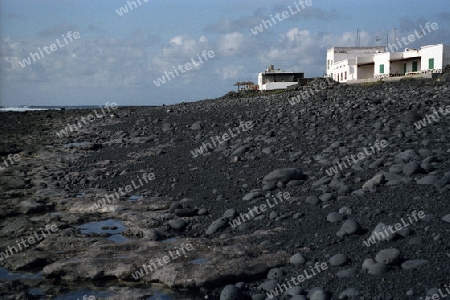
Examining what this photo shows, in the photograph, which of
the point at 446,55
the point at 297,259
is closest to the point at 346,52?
the point at 446,55

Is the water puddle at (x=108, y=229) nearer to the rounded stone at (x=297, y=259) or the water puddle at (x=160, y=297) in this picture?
the water puddle at (x=160, y=297)

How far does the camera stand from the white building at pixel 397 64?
37.4 meters

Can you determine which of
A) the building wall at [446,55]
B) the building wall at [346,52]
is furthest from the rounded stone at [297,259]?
the building wall at [346,52]

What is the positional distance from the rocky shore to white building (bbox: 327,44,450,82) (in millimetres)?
23075

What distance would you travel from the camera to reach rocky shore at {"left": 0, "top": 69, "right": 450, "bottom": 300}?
619 cm

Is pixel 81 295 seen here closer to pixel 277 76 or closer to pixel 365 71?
pixel 365 71

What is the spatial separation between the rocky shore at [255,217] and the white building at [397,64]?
23.1 meters

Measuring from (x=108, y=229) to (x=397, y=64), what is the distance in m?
40.5

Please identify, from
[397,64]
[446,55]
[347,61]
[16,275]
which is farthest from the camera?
[347,61]

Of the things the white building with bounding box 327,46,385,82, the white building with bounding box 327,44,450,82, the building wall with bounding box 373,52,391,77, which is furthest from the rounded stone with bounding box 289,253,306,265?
the white building with bounding box 327,46,385,82

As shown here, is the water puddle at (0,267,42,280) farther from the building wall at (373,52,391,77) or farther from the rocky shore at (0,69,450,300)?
the building wall at (373,52,391,77)

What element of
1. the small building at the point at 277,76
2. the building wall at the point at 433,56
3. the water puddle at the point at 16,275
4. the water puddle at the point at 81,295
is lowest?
the small building at the point at 277,76

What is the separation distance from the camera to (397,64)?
44.3m

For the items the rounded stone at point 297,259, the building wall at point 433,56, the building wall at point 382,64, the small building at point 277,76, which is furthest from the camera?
the small building at point 277,76
